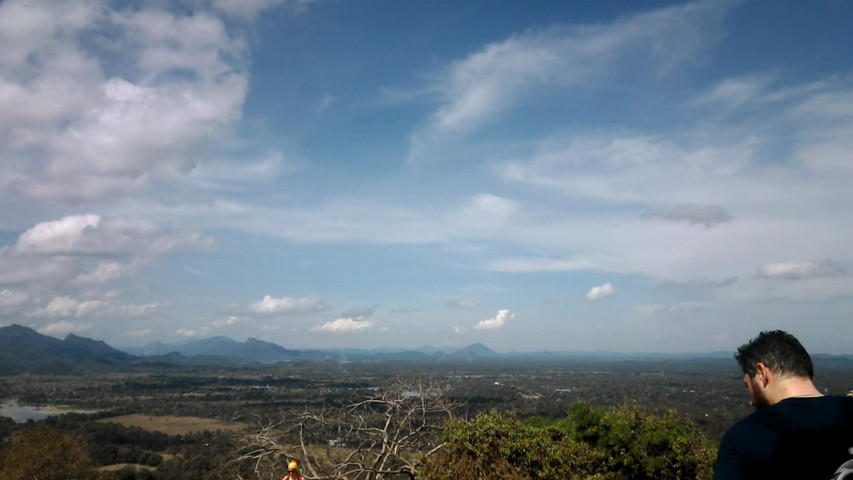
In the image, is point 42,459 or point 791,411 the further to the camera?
point 42,459

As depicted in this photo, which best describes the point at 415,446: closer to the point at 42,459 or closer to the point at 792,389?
the point at 792,389

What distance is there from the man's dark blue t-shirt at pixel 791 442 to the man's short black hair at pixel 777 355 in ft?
0.75

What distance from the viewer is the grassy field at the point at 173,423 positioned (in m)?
50.9

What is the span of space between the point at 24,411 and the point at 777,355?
8141 cm

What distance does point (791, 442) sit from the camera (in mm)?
2070

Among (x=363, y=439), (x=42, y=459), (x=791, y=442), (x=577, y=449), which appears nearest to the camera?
(x=791, y=442)

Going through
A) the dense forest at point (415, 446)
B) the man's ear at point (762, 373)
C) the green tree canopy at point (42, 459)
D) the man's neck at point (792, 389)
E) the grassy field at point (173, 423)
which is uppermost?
the man's ear at point (762, 373)

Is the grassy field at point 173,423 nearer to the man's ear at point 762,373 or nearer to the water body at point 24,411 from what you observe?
the water body at point 24,411

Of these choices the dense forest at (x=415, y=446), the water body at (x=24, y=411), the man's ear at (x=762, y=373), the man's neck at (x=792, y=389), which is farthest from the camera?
the water body at (x=24, y=411)

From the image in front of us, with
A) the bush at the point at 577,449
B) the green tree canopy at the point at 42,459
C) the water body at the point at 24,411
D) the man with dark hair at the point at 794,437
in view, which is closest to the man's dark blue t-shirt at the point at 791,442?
the man with dark hair at the point at 794,437

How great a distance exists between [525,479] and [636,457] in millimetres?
6039

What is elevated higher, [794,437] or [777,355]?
[777,355]

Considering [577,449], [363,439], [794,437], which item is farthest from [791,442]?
[363,439]

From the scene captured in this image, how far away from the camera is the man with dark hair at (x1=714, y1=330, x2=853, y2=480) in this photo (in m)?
2.04
